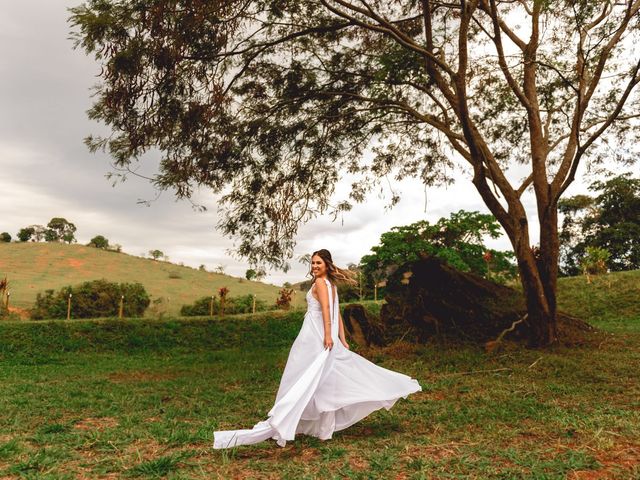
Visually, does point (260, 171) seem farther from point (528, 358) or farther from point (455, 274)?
point (528, 358)

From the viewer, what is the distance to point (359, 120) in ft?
46.8

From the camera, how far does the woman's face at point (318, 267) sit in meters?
5.90

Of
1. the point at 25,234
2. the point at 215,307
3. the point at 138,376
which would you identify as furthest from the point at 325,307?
the point at 25,234

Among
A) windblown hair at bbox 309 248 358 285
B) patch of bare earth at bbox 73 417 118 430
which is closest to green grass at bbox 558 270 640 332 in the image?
windblown hair at bbox 309 248 358 285

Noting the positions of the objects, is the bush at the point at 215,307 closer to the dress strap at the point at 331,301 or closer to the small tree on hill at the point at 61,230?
the dress strap at the point at 331,301

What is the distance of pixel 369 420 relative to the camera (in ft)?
21.6

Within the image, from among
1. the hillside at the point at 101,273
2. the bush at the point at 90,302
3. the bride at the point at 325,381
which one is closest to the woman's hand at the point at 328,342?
the bride at the point at 325,381

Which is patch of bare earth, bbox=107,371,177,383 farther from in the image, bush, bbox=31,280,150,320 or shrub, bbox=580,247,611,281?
shrub, bbox=580,247,611,281

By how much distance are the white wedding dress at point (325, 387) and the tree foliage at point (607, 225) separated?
123 feet

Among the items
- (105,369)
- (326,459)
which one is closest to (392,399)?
(326,459)

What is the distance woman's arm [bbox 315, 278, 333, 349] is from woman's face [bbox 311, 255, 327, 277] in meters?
0.08

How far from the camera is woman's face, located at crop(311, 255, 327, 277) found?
232 inches

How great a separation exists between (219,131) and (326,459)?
9.06 metres

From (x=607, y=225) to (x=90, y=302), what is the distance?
127 feet
